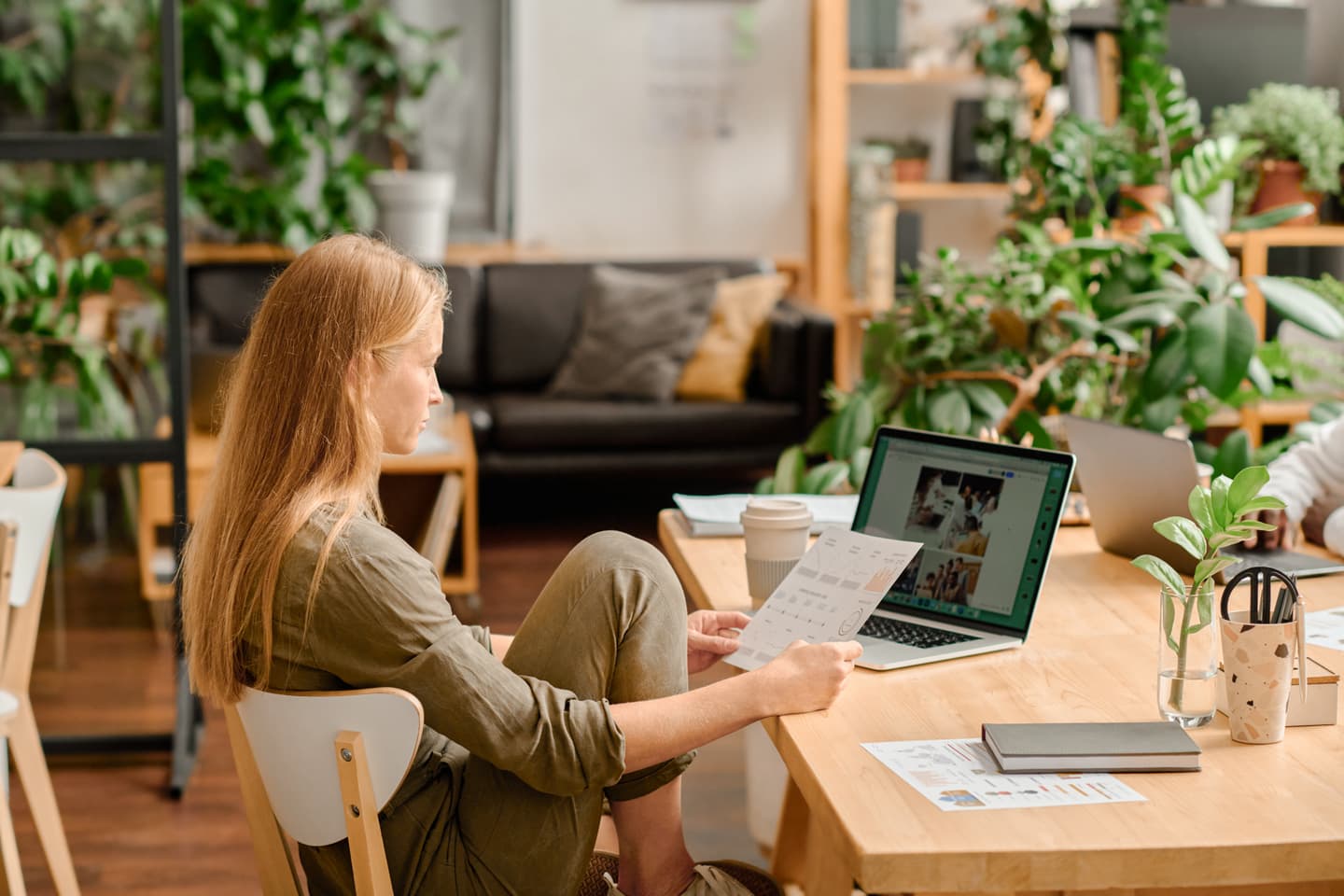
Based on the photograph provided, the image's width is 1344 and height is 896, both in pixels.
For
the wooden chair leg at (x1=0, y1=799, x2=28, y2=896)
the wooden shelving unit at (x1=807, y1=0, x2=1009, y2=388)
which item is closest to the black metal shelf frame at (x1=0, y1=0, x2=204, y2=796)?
the wooden chair leg at (x1=0, y1=799, x2=28, y2=896)

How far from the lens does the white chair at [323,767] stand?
4.31 feet

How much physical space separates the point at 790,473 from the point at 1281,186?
6.18ft

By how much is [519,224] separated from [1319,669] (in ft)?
16.6

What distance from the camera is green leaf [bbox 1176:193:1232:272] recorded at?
2.70m

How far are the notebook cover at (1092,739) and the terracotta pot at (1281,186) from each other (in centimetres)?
291

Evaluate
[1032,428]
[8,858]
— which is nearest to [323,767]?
[8,858]

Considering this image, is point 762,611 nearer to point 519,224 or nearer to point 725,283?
point 725,283

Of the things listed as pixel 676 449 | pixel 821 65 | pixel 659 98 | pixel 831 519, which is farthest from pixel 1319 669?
pixel 659 98

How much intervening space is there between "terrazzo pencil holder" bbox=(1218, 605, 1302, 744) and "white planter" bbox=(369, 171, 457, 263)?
4.51m

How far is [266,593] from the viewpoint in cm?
139

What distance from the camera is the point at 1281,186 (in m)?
3.90

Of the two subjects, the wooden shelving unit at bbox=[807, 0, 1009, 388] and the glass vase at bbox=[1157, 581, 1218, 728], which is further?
the wooden shelving unit at bbox=[807, 0, 1009, 388]

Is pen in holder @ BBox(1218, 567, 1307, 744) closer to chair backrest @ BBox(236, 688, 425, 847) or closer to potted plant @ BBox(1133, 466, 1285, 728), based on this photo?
potted plant @ BBox(1133, 466, 1285, 728)

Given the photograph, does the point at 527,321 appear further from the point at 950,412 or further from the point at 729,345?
the point at 950,412
